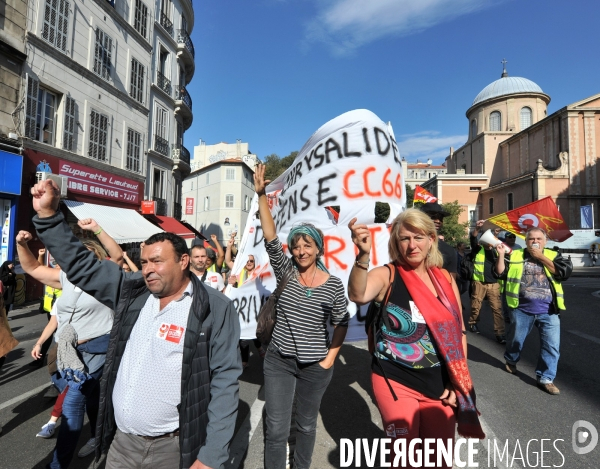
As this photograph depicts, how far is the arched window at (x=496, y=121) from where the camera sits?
174 feet

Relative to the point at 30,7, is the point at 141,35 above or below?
above

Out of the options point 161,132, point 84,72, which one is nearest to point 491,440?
point 84,72

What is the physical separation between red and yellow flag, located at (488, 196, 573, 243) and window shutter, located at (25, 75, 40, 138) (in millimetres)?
14245

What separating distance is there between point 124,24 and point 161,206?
28.4 ft

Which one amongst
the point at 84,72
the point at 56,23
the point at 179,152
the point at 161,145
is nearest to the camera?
the point at 56,23

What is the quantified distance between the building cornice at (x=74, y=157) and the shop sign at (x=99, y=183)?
0.58 feet

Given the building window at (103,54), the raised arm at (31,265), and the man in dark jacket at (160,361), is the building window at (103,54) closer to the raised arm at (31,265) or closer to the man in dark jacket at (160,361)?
the raised arm at (31,265)

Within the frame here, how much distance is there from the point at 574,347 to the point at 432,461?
19.3ft

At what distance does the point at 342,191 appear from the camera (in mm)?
3652

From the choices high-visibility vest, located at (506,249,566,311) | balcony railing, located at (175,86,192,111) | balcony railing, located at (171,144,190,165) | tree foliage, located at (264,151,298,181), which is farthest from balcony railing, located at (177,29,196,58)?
high-visibility vest, located at (506,249,566,311)

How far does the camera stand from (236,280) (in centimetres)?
448

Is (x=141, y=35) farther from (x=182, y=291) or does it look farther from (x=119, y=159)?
(x=182, y=291)

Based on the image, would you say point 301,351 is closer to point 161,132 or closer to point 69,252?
point 69,252

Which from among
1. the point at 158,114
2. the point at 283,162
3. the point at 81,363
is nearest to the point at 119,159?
the point at 158,114
